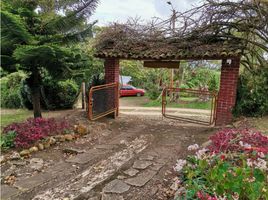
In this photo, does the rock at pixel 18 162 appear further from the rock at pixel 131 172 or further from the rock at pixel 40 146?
the rock at pixel 131 172

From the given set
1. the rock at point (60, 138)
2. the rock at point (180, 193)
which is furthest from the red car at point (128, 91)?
the rock at point (180, 193)

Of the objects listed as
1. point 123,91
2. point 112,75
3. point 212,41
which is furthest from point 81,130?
point 123,91

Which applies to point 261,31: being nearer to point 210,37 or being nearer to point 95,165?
point 210,37

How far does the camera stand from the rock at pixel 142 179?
3.50 metres

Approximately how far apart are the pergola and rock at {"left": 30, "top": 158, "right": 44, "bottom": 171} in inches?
164

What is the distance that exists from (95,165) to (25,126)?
212 cm

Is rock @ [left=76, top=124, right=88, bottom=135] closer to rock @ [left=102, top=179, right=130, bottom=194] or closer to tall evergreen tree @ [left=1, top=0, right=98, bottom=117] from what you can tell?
tall evergreen tree @ [left=1, top=0, right=98, bottom=117]

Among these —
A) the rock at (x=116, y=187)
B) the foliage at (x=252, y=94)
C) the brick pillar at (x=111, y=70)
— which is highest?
the brick pillar at (x=111, y=70)

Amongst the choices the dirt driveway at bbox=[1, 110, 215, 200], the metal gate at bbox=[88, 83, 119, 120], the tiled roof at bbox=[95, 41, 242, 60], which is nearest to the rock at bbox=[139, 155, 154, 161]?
the dirt driveway at bbox=[1, 110, 215, 200]

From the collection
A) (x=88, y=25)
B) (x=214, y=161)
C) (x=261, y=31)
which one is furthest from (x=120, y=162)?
(x=261, y=31)

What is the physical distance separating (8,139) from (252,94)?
6.10 m

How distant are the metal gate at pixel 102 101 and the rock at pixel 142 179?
313 centimetres

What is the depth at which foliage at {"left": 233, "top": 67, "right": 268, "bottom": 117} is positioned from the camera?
6387 millimetres

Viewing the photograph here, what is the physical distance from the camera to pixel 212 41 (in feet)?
23.2
